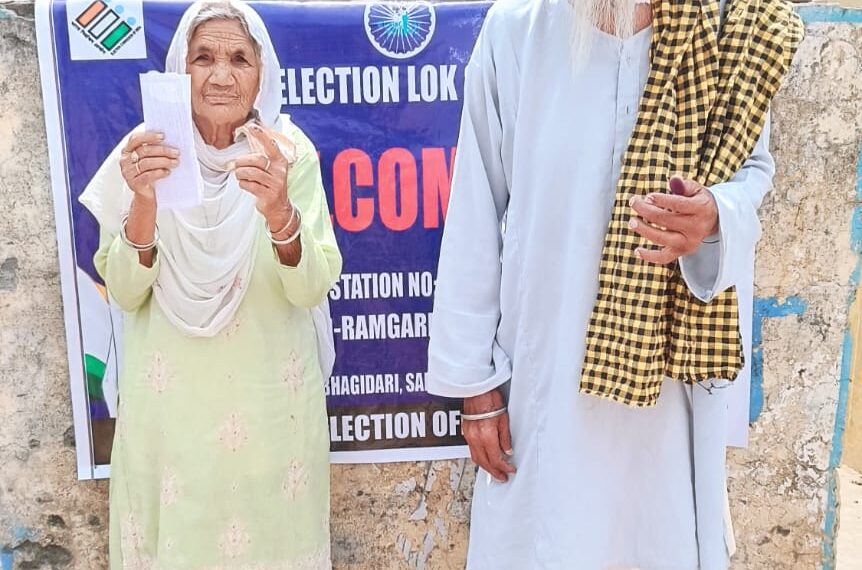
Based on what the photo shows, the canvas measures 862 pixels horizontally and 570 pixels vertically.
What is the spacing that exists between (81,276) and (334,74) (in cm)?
99

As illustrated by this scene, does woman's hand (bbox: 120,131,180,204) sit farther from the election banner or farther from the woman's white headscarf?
the election banner

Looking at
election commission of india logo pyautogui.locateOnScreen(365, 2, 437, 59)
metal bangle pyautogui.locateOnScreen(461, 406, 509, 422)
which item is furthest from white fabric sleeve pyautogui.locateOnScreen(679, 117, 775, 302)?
election commission of india logo pyautogui.locateOnScreen(365, 2, 437, 59)

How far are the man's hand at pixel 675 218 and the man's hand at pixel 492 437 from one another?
1.54ft

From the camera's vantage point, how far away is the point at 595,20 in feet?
4.97

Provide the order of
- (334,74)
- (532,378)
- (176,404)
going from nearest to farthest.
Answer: (532,378)
(176,404)
(334,74)

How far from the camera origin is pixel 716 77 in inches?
57.2

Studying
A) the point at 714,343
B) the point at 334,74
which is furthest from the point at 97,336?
the point at 714,343

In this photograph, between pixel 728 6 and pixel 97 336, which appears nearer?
pixel 728 6

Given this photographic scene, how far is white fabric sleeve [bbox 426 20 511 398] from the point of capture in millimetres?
1618

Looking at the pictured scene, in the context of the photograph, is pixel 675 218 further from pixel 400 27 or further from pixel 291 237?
pixel 400 27

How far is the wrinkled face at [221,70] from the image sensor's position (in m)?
2.09

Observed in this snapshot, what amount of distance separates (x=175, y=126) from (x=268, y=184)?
0.24m

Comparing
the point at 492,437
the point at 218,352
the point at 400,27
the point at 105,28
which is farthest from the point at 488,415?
the point at 105,28

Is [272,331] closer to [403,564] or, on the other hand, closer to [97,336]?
[97,336]
